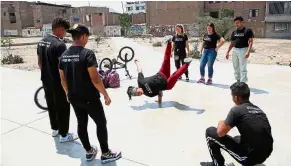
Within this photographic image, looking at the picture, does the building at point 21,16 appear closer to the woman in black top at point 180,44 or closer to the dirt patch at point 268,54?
the dirt patch at point 268,54

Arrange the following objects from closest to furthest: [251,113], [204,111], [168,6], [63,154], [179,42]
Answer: [251,113]
[63,154]
[204,111]
[179,42]
[168,6]

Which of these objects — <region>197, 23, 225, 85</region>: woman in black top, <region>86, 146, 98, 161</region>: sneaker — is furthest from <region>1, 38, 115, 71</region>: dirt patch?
<region>86, 146, 98, 161</region>: sneaker

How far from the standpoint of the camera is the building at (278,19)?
39000mm

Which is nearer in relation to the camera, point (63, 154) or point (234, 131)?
point (63, 154)

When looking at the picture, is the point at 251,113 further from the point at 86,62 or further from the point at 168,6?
the point at 168,6

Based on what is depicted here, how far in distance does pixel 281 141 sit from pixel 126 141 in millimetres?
2172

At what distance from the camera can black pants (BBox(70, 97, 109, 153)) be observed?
3.02 metres

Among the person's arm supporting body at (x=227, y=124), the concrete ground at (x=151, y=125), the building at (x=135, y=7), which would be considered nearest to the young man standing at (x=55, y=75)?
the concrete ground at (x=151, y=125)

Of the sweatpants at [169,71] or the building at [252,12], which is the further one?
the building at [252,12]

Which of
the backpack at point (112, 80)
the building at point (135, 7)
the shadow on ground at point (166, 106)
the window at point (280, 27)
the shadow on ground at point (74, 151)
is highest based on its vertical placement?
the building at point (135, 7)

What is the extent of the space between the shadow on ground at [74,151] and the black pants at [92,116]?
0.17m

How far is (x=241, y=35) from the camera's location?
6.19m

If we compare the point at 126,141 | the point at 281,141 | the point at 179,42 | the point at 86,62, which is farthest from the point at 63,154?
the point at 179,42

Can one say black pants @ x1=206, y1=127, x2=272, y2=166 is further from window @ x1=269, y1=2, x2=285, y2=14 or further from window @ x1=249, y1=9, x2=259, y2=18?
window @ x1=249, y1=9, x2=259, y2=18
